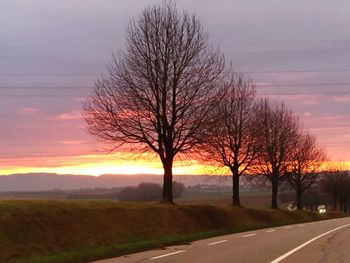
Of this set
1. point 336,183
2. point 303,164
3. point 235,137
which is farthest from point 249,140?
point 336,183

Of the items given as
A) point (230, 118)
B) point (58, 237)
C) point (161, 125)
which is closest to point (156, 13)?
point (161, 125)

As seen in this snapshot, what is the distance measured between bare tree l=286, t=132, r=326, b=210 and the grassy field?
30.3m

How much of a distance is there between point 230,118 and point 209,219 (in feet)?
38.2

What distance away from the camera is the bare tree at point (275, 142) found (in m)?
55.9

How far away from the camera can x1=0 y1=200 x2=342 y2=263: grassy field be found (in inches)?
738

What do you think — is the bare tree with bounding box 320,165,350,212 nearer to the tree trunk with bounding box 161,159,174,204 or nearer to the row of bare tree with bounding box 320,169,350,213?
the row of bare tree with bounding box 320,169,350,213

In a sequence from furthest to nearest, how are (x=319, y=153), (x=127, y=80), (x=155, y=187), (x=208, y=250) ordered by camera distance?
(x=155, y=187) → (x=319, y=153) → (x=127, y=80) → (x=208, y=250)

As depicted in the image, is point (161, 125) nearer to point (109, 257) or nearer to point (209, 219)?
point (209, 219)

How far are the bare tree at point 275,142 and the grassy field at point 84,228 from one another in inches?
791

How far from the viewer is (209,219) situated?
126ft

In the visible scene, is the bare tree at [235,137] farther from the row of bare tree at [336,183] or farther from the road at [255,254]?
Result: the row of bare tree at [336,183]

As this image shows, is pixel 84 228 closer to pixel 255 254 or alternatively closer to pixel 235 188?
pixel 255 254

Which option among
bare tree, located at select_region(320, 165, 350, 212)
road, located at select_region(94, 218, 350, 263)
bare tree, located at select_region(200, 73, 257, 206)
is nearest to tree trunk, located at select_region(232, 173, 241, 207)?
bare tree, located at select_region(200, 73, 257, 206)

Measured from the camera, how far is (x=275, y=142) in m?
58.6
